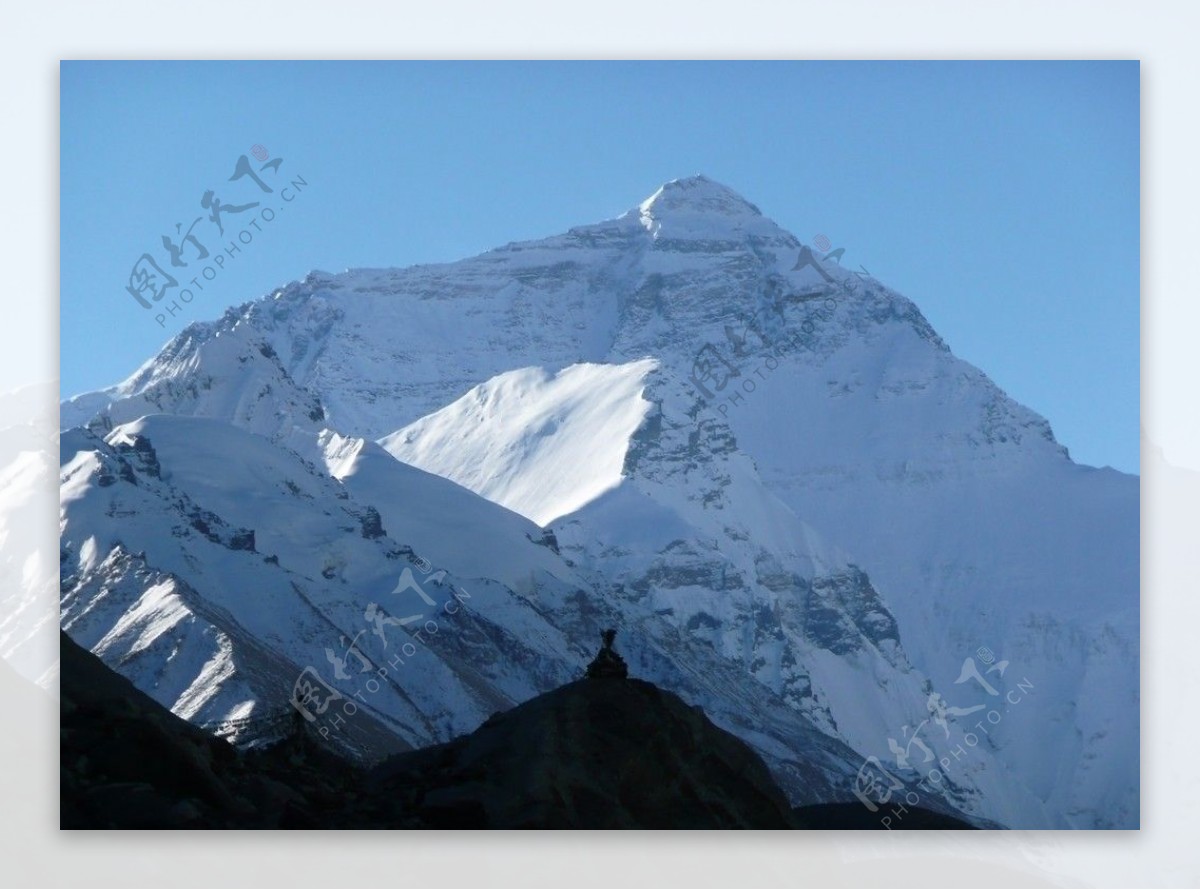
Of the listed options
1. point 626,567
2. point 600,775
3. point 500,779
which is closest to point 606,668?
point 600,775

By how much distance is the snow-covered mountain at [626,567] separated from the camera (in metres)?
65.7

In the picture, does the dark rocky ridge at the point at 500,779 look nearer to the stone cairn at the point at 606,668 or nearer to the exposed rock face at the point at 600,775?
the exposed rock face at the point at 600,775

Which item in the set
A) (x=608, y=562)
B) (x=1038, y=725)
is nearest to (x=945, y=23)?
(x=608, y=562)

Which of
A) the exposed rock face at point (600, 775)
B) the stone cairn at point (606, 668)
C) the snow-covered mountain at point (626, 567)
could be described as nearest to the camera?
the exposed rock face at point (600, 775)

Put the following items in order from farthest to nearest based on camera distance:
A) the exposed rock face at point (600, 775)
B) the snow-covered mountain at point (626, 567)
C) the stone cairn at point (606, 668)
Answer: the snow-covered mountain at point (626, 567) < the stone cairn at point (606, 668) < the exposed rock face at point (600, 775)

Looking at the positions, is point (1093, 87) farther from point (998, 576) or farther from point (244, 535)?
point (998, 576)

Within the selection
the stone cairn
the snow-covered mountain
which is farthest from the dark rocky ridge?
the snow-covered mountain

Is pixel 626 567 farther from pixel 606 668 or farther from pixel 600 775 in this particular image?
pixel 600 775

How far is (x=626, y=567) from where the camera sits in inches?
5891

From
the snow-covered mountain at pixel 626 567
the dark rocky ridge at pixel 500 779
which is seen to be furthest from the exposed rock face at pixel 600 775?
the snow-covered mountain at pixel 626 567

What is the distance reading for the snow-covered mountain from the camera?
65.7 metres

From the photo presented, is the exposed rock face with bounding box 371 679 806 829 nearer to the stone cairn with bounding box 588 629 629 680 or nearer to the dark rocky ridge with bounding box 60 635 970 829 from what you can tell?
the dark rocky ridge with bounding box 60 635 970 829

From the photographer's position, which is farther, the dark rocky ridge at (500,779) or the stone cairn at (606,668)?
the stone cairn at (606,668)

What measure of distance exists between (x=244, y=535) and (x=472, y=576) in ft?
74.5
